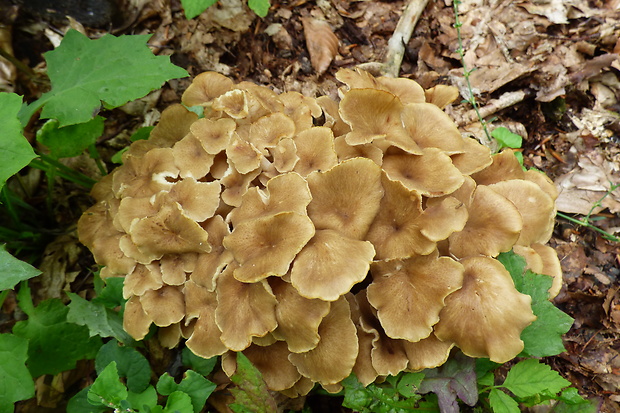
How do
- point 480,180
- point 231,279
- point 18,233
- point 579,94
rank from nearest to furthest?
point 231,279 < point 480,180 < point 18,233 < point 579,94

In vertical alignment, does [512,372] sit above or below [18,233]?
above

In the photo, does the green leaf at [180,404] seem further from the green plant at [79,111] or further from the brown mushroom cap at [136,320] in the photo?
the green plant at [79,111]

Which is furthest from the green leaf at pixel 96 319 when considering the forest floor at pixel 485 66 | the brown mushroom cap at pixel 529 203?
the brown mushroom cap at pixel 529 203

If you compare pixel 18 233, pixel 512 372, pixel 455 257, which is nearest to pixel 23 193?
pixel 18 233

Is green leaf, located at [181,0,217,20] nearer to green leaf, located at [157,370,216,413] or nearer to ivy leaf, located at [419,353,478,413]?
green leaf, located at [157,370,216,413]

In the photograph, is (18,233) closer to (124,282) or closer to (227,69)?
(124,282)
